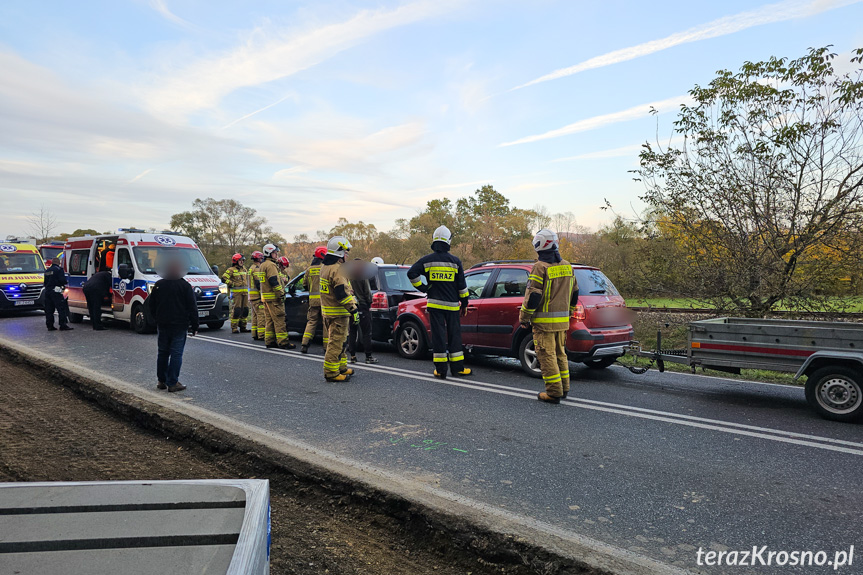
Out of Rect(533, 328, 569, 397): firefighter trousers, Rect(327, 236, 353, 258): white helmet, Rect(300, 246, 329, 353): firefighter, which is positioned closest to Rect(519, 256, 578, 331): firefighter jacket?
Rect(533, 328, 569, 397): firefighter trousers

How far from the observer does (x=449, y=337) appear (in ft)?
26.9

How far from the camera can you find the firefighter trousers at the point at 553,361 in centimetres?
648

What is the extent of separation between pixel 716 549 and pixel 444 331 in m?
5.33

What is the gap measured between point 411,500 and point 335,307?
4610mm

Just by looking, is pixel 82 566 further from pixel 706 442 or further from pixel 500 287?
pixel 500 287

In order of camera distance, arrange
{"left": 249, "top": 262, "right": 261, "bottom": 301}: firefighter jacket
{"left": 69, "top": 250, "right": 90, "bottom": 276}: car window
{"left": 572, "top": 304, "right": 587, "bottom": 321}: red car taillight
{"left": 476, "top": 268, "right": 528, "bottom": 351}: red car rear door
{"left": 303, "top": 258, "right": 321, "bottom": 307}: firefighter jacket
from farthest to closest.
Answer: {"left": 69, "top": 250, "right": 90, "bottom": 276}: car window < {"left": 249, "top": 262, "right": 261, "bottom": 301}: firefighter jacket < {"left": 303, "top": 258, "right": 321, "bottom": 307}: firefighter jacket < {"left": 476, "top": 268, "right": 528, "bottom": 351}: red car rear door < {"left": 572, "top": 304, "right": 587, "bottom": 321}: red car taillight

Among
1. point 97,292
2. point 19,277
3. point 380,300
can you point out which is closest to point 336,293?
point 380,300

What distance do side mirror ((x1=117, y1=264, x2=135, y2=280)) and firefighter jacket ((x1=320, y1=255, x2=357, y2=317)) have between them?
806 cm

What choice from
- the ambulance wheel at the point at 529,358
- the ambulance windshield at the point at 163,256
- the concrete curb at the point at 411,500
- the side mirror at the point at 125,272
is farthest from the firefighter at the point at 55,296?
the ambulance wheel at the point at 529,358

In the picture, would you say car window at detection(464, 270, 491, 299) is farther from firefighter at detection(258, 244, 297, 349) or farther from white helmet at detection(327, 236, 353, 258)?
firefighter at detection(258, 244, 297, 349)

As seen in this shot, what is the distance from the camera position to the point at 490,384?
7602 millimetres

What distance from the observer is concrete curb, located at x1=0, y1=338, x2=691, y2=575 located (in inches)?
115

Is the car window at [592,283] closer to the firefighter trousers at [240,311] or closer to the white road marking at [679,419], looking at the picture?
the white road marking at [679,419]

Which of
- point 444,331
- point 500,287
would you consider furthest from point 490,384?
point 500,287
